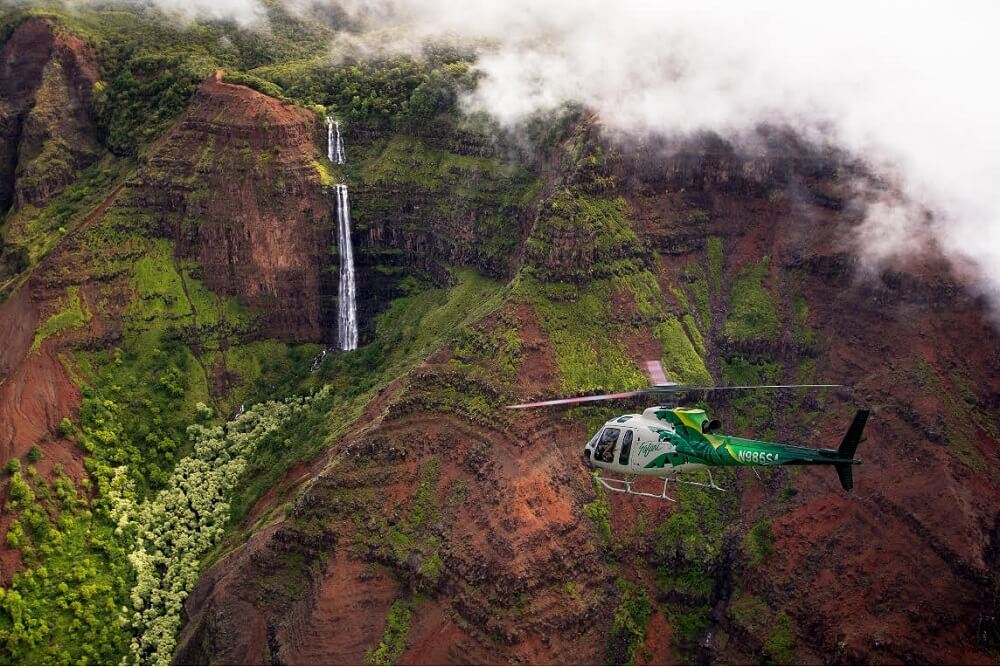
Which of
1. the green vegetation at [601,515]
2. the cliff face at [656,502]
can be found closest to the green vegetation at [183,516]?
the cliff face at [656,502]

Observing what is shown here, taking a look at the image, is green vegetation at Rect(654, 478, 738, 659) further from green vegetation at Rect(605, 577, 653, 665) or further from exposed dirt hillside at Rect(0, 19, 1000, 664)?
green vegetation at Rect(605, 577, 653, 665)

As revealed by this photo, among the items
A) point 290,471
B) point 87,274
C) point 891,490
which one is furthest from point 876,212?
point 87,274

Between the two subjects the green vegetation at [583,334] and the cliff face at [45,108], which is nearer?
the green vegetation at [583,334]

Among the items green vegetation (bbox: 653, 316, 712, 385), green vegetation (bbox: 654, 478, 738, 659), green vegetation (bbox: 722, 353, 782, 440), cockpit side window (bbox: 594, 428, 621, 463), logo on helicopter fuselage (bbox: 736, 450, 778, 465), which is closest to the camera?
logo on helicopter fuselage (bbox: 736, 450, 778, 465)

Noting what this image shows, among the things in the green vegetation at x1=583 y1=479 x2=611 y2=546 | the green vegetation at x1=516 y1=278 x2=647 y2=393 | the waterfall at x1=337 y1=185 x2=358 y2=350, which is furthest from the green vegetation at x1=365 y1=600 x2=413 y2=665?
the waterfall at x1=337 y1=185 x2=358 y2=350

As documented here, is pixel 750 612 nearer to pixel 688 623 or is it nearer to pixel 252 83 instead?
pixel 688 623

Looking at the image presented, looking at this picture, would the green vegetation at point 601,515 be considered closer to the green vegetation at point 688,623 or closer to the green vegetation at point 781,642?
the green vegetation at point 688,623
